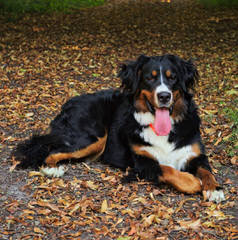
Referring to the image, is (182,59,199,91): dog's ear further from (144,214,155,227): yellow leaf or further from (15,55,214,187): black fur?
(144,214,155,227): yellow leaf

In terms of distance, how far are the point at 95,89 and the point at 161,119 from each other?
4124mm

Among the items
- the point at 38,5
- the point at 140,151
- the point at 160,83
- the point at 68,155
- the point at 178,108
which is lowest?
the point at 68,155

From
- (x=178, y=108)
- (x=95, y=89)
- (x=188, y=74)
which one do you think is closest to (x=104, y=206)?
(x=178, y=108)

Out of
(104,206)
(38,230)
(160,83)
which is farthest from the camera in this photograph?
(160,83)

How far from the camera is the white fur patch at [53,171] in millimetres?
4753

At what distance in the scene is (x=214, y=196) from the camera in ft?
13.6

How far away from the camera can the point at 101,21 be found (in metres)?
14.9

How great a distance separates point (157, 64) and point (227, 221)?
1.90 metres

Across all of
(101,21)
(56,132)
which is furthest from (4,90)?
(101,21)

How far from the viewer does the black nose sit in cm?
421

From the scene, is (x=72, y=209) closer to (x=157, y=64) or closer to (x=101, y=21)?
(x=157, y=64)

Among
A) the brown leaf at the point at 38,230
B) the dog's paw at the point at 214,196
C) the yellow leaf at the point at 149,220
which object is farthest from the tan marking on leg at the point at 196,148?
the brown leaf at the point at 38,230

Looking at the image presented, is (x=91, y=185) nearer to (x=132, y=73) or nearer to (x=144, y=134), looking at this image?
(x=144, y=134)

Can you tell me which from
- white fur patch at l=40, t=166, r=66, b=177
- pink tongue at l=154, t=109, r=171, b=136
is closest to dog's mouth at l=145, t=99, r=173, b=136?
pink tongue at l=154, t=109, r=171, b=136
